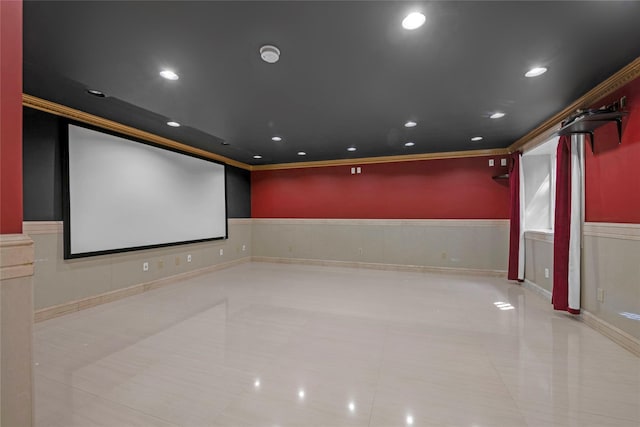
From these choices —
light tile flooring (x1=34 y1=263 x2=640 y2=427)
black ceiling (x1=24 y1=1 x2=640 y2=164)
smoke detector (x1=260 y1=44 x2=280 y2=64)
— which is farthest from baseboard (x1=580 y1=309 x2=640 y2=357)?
smoke detector (x1=260 y1=44 x2=280 y2=64)

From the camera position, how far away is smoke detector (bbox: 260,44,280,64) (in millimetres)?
2002

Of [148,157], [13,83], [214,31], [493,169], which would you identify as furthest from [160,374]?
[493,169]

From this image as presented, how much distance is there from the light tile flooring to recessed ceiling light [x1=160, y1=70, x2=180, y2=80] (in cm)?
250

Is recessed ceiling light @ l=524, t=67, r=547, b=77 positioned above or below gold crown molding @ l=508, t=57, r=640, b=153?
above

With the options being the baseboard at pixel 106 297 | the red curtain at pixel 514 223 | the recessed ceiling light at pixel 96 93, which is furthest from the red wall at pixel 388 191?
the recessed ceiling light at pixel 96 93

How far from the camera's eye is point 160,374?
2014mm

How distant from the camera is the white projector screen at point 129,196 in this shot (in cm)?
338

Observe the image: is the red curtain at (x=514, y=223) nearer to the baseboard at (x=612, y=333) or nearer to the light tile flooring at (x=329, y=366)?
the light tile flooring at (x=329, y=366)

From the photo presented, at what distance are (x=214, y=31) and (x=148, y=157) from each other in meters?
3.24

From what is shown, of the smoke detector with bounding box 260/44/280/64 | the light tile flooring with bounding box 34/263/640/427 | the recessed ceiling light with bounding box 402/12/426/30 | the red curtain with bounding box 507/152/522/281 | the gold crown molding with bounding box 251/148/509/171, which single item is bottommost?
the light tile flooring with bounding box 34/263/640/427

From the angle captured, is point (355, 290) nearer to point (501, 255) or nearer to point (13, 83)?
point (501, 255)

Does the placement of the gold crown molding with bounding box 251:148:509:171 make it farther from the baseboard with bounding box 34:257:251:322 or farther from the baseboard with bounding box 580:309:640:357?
the baseboard with bounding box 580:309:640:357

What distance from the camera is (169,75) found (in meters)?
2.44

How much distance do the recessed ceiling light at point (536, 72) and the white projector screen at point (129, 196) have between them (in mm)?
5065
